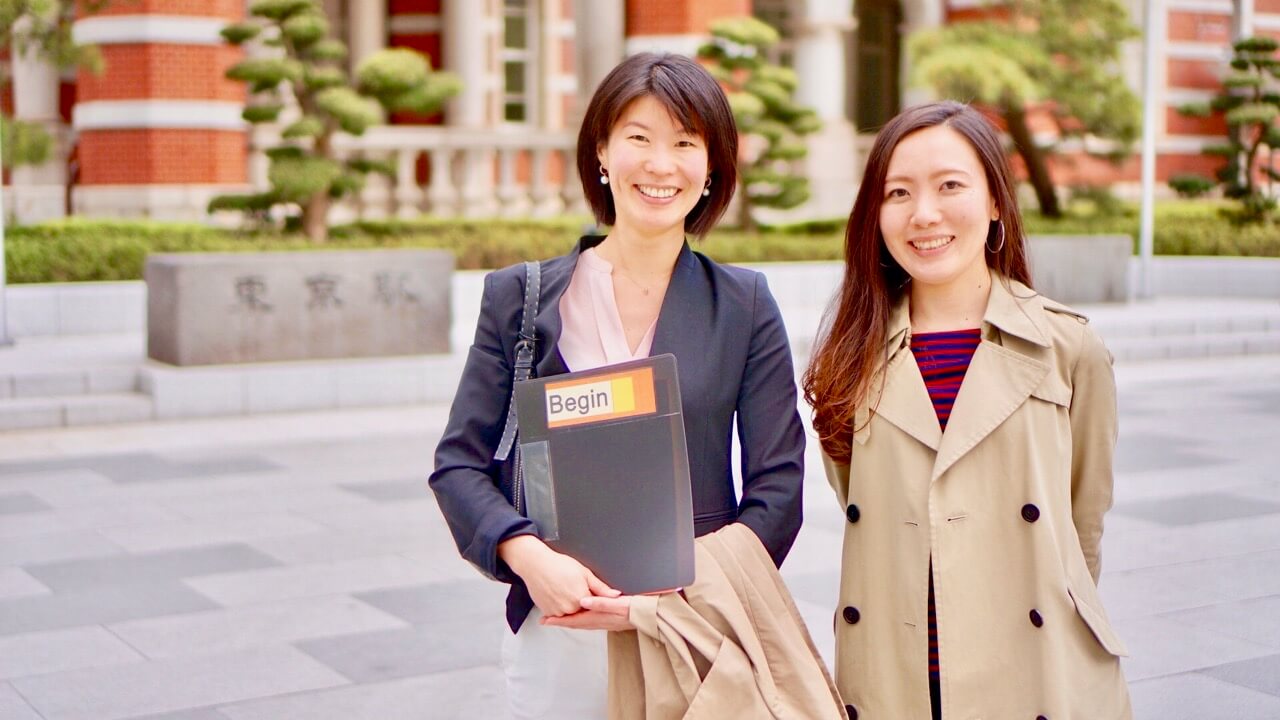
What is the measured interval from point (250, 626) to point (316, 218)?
31.3 ft

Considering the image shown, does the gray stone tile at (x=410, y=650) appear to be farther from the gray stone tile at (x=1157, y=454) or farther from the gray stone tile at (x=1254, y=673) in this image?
the gray stone tile at (x=1157, y=454)

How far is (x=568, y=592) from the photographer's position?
2156 mm

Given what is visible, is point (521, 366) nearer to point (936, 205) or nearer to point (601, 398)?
point (601, 398)

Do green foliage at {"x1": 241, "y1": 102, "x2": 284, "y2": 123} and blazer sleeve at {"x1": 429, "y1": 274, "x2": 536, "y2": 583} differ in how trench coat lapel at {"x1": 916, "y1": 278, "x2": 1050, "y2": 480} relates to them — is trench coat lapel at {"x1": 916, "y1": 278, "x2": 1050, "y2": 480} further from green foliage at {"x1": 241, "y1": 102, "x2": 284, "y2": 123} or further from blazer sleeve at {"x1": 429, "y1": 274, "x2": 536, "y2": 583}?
→ green foliage at {"x1": 241, "y1": 102, "x2": 284, "y2": 123}

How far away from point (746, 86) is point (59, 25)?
6.83 meters

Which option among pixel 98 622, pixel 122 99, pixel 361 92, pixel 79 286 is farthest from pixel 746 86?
pixel 98 622

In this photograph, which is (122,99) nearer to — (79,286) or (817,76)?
(79,286)

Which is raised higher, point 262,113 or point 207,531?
point 262,113

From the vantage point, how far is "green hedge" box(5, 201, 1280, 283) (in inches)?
498

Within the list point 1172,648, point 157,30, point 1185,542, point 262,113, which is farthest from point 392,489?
point 157,30

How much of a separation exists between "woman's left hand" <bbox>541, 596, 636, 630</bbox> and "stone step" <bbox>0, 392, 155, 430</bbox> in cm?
736

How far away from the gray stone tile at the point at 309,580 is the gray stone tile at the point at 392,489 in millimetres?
1191

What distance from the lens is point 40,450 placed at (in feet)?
26.7

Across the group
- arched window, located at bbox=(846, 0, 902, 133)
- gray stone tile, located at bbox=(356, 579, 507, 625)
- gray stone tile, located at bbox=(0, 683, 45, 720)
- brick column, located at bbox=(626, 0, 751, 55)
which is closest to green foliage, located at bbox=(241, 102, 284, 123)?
brick column, located at bbox=(626, 0, 751, 55)
